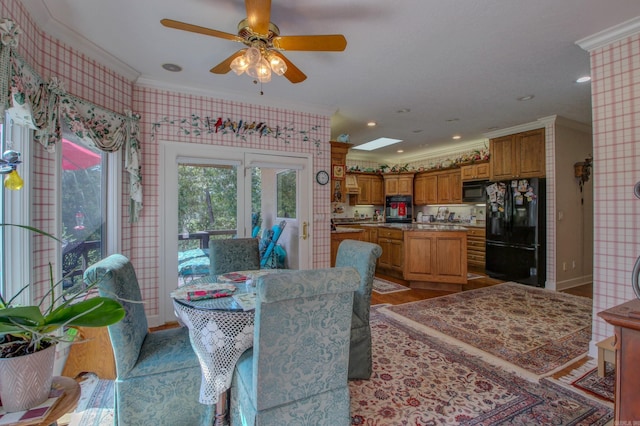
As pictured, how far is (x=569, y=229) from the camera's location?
4.68 metres

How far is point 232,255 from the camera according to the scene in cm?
269

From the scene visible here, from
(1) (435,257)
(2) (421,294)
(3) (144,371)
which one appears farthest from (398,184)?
(3) (144,371)

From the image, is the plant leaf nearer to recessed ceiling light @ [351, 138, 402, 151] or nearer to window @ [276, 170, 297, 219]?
window @ [276, 170, 297, 219]

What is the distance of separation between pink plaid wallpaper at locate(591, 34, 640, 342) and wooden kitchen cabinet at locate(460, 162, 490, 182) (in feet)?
10.7

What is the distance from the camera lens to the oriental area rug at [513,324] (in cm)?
246

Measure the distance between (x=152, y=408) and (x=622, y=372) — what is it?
2051 mm

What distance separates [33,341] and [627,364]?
6.23 feet

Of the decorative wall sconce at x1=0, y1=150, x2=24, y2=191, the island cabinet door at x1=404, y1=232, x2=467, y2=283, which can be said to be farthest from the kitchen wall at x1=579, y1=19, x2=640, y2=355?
the decorative wall sconce at x1=0, y1=150, x2=24, y2=191

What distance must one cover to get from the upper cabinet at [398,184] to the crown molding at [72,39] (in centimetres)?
575

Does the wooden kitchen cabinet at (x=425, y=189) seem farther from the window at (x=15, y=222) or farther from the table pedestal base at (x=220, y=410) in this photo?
the window at (x=15, y=222)

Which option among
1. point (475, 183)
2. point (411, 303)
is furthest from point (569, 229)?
point (411, 303)

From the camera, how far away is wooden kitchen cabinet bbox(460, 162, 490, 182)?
5.65 metres

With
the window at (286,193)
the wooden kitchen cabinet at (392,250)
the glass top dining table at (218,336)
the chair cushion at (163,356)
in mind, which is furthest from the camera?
the wooden kitchen cabinet at (392,250)

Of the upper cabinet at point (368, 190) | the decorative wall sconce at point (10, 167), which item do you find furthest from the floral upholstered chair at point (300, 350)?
the upper cabinet at point (368, 190)
